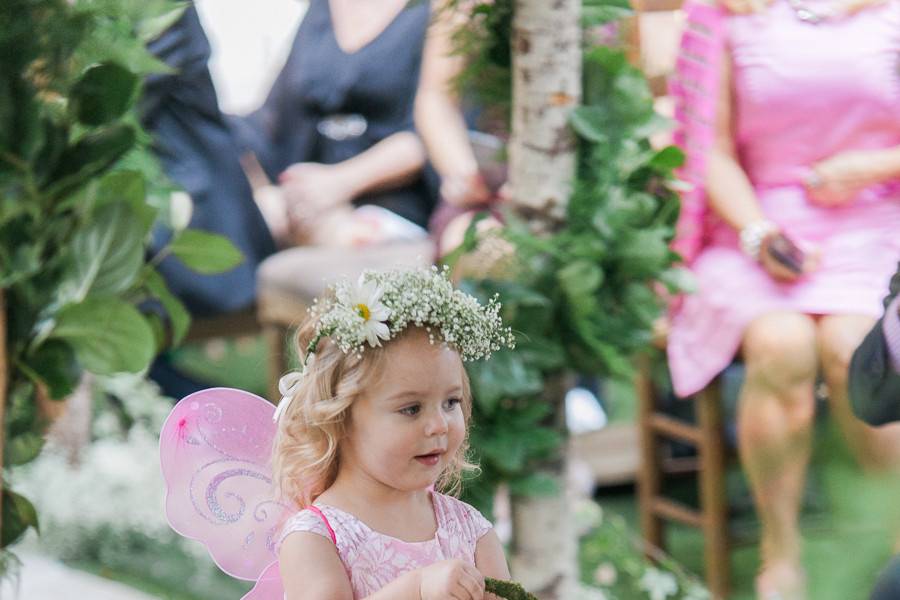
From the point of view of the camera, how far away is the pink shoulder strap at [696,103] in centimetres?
283

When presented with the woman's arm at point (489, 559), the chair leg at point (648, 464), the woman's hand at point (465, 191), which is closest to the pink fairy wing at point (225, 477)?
the woman's arm at point (489, 559)

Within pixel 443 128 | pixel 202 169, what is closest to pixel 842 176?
pixel 443 128

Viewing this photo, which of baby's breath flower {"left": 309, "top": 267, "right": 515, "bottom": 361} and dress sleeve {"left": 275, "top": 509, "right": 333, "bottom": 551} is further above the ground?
baby's breath flower {"left": 309, "top": 267, "right": 515, "bottom": 361}

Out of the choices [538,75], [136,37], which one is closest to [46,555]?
[136,37]

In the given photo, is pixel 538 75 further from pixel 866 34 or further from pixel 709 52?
pixel 866 34

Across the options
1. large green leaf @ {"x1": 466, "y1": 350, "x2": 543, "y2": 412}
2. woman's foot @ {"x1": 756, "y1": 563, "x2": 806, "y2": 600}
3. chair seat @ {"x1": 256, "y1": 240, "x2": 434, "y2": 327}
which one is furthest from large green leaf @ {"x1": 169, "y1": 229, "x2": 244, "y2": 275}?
woman's foot @ {"x1": 756, "y1": 563, "x2": 806, "y2": 600}

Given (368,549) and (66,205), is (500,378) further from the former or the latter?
(368,549)

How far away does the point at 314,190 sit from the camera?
4227 millimetres

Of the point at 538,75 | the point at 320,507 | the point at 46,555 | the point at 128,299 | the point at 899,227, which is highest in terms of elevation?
the point at 320,507

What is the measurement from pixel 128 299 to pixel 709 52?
132 cm

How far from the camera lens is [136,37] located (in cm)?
296

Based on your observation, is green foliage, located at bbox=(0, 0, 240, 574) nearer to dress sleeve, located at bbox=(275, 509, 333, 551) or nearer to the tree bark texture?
the tree bark texture

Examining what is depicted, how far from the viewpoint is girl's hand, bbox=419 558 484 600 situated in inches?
61.0

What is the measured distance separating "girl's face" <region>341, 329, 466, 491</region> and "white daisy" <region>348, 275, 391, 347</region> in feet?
0.08
